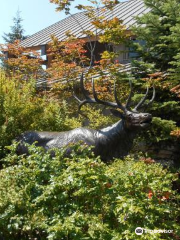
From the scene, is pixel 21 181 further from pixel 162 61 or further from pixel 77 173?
pixel 162 61

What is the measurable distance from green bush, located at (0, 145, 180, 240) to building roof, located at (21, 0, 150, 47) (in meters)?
11.0

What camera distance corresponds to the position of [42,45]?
51.5 feet

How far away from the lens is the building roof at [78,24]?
49.4 feet

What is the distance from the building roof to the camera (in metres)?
15.1

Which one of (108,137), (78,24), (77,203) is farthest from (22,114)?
(78,24)

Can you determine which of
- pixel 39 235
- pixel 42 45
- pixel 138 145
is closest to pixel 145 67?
pixel 138 145

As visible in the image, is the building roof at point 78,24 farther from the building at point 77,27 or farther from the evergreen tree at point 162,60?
the evergreen tree at point 162,60

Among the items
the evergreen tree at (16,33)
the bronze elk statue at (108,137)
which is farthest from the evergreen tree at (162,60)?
the evergreen tree at (16,33)

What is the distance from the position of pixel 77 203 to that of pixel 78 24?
14194 millimetres

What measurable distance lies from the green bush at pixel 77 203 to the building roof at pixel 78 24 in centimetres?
1096

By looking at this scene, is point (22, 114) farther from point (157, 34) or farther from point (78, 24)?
point (78, 24)

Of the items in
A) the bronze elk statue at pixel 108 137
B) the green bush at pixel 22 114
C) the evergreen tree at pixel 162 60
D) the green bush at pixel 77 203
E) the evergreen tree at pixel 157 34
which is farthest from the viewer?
the evergreen tree at pixel 157 34

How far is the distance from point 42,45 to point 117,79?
7.95 meters

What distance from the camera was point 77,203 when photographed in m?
3.57
